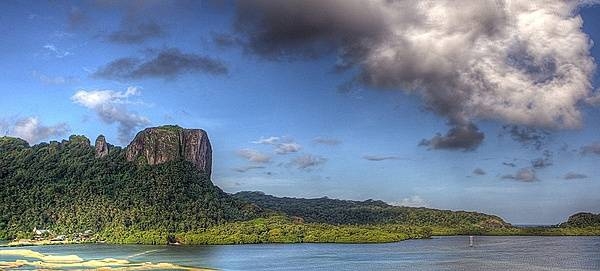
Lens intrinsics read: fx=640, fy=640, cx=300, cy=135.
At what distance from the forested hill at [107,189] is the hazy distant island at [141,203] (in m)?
0.24

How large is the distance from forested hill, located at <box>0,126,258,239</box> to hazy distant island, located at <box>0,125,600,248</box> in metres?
0.24

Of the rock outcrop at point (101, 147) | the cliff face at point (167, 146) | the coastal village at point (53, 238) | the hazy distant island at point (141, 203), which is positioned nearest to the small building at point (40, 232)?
the coastal village at point (53, 238)

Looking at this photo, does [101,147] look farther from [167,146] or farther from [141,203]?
[141,203]

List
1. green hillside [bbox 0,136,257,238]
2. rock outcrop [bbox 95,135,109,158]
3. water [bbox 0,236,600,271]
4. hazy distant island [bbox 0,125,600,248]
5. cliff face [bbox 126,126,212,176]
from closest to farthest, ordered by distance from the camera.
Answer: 1. water [bbox 0,236,600,271]
2. hazy distant island [bbox 0,125,600,248]
3. green hillside [bbox 0,136,257,238]
4. cliff face [bbox 126,126,212,176]
5. rock outcrop [bbox 95,135,109,158]

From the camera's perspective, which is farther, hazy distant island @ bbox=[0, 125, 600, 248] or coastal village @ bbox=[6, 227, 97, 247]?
hazy distant island @ bbox=[0, 125, 600, 248]

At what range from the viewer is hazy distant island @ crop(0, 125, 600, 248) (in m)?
136

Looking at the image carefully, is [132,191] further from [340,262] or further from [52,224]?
[340,262]

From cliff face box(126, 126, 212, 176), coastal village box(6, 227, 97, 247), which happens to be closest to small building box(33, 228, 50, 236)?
coastal village box(6, 227, 97, 247)

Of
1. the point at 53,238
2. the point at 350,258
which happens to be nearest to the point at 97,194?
the point at 53,238

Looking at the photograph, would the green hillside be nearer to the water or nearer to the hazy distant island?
the hazy distant island

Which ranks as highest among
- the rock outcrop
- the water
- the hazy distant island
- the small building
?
the rock outcrop

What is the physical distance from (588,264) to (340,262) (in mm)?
34167

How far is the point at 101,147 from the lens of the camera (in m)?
176

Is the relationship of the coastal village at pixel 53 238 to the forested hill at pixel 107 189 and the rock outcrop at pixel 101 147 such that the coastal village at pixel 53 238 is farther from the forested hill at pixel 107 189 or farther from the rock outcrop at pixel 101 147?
the rock outcrop at pixel 101 147
